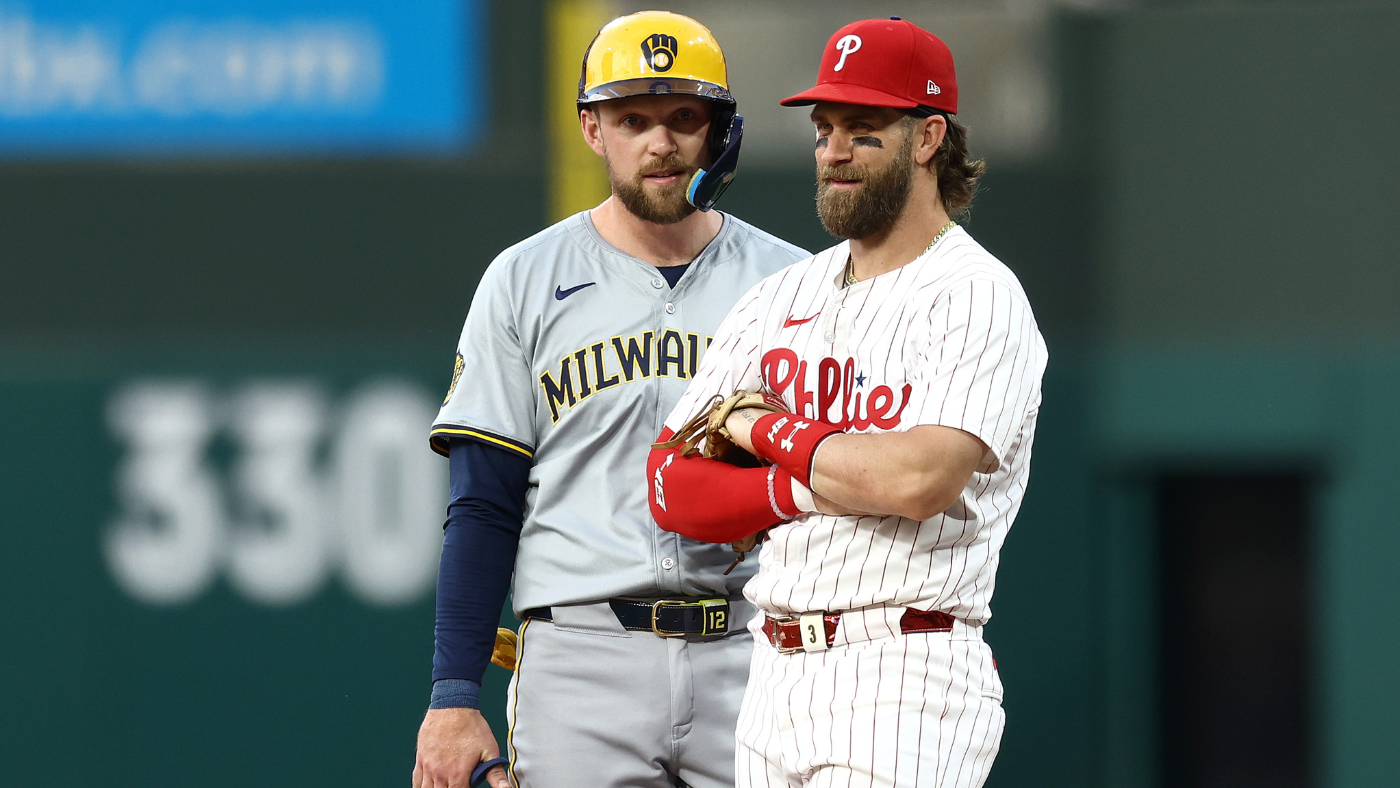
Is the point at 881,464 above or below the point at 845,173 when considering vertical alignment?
below

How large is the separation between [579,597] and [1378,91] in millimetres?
3904

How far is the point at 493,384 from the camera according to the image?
2293 mm

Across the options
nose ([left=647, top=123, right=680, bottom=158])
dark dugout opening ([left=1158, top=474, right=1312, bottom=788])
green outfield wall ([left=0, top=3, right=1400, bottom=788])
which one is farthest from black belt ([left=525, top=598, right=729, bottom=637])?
dark dugout opening ([left=1158, top=474, right=1312, bottom=788])

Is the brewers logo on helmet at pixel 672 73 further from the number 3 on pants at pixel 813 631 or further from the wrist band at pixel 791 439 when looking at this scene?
the number 3 on pants at pixel 813 631

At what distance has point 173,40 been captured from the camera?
16.7 ft

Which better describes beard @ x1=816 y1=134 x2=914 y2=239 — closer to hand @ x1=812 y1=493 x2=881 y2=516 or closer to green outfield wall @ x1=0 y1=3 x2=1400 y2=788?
hand @ x1=812 y1=493 x2=881 y2=516

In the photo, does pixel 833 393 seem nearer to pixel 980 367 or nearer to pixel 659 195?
pixel 980 367

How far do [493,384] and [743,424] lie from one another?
1.73ft

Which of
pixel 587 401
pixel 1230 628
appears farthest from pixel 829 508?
pixel 1230 628

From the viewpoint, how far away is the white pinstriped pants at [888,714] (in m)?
1.77

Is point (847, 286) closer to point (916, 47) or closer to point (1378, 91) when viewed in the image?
point (916, 47)

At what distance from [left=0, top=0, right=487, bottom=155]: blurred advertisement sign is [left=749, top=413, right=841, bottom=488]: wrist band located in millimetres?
3435

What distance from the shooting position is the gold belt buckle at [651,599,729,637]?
7.34ft

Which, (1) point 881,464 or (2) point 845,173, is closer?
(1) point 881,464
